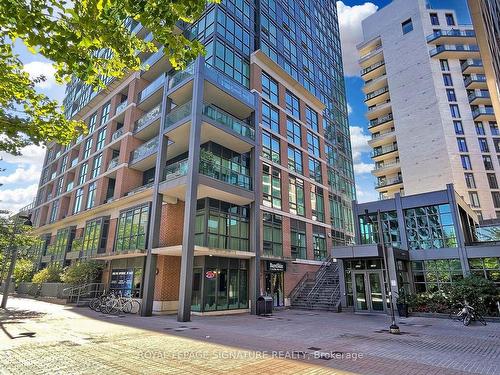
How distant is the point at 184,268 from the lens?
15.2 meters

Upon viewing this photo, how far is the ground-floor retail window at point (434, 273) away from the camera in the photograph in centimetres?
1923

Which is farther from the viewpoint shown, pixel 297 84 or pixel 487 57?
pixel 297 84

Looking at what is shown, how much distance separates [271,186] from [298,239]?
537 cm

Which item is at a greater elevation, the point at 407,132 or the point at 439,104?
the point at 439,104

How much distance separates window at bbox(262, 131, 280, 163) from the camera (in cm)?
2477

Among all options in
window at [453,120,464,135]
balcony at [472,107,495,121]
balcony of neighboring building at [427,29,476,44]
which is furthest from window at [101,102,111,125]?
balcony at [472,107,495,121]

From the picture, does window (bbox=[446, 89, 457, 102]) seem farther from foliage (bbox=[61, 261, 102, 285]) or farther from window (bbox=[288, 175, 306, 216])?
foliage (bbox=[61, 261, 102, 285])

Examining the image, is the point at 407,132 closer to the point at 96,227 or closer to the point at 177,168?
the point at 177,168

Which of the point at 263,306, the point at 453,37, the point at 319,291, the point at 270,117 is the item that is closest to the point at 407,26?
the point at 453,37

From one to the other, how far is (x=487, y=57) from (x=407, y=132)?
112 ft

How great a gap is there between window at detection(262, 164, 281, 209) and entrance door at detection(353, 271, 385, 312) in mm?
8017

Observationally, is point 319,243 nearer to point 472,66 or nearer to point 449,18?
point 472,66

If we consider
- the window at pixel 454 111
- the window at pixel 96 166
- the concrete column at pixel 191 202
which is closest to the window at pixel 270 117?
the concrete column at pixel 191 202

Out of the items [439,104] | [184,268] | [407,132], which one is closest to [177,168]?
[184,268]
